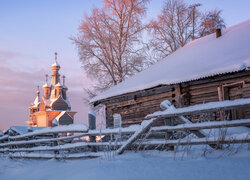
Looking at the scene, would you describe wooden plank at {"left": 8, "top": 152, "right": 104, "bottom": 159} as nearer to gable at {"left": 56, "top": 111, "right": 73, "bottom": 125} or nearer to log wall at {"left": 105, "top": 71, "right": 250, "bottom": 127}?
log wall at {"left": 105, "top": 71, "right": 250, "bottom": 127}

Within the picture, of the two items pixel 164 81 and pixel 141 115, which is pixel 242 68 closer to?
pixel 164 81

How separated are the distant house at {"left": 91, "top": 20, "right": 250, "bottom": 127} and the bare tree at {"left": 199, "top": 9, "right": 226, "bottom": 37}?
8.20 metres

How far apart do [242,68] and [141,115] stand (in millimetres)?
5632

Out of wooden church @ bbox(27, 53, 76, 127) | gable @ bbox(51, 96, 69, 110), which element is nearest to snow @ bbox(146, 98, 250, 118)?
wooden church @ bbox(27, 53, 76, 127)

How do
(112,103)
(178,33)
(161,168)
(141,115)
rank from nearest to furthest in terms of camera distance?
(161,168)
(141,115)
(112,103)
(178,33)

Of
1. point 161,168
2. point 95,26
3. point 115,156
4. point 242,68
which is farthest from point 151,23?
point 161,168

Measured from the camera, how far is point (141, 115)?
12734 millimetres

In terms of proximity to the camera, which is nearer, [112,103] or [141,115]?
[141,115]

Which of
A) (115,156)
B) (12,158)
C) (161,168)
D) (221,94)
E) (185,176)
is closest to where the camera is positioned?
(185,176)

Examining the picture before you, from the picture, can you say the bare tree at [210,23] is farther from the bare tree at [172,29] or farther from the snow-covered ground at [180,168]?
the snow-covered ground at [180,168]

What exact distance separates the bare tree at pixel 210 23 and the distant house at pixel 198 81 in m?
8.20

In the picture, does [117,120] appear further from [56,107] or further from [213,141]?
[56,107]

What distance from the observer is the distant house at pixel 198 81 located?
9094 millimetres

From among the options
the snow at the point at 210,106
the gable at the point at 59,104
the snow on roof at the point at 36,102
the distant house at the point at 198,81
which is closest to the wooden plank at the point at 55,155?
the snow at the point at 210,106
